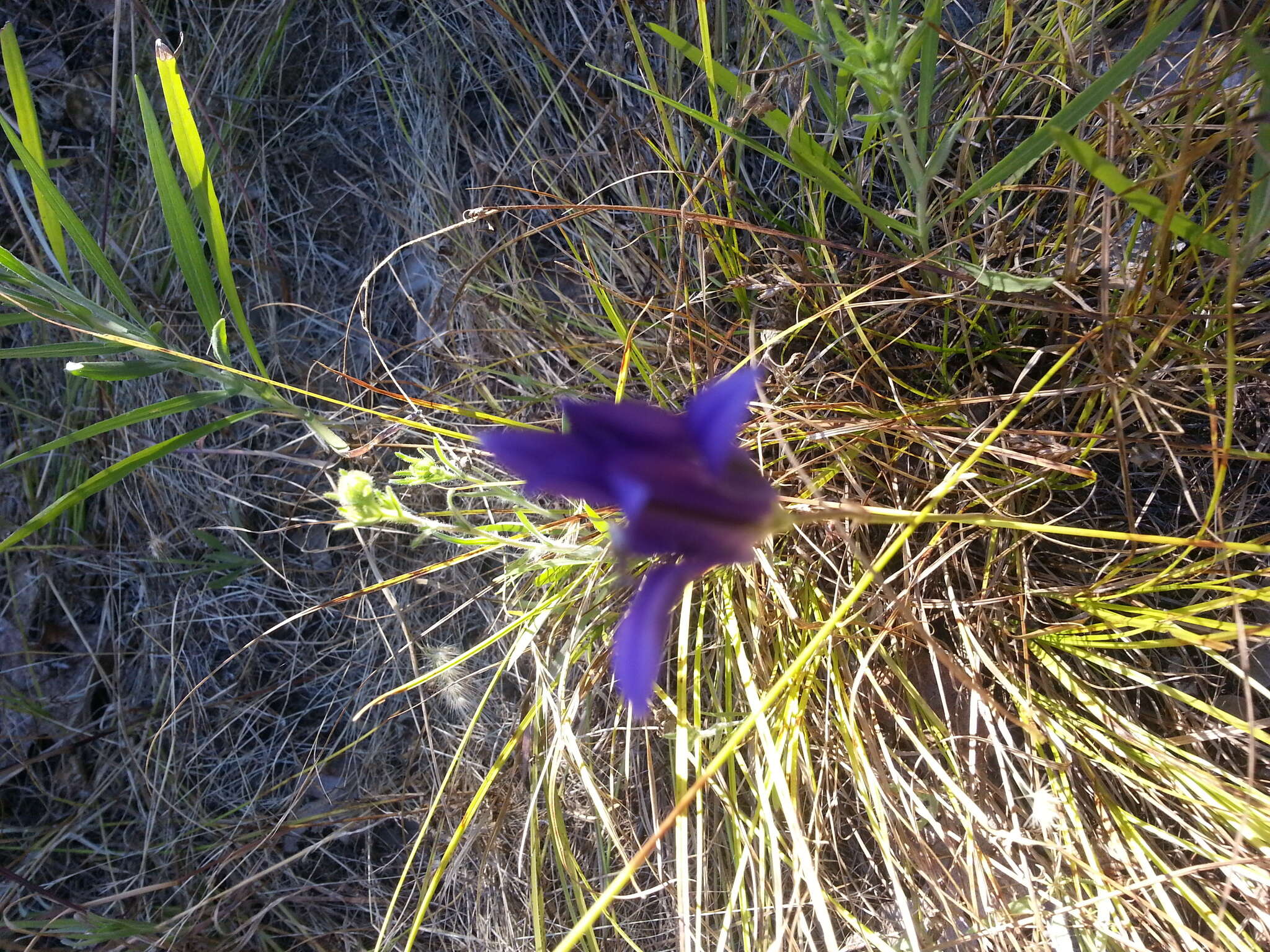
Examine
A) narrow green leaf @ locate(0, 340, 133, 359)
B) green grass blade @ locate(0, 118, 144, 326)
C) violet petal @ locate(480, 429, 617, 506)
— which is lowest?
violet petal @ locate(480, 429, 617, 506)

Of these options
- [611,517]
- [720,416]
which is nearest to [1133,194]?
[720,416]

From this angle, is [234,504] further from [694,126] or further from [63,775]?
[694,126]

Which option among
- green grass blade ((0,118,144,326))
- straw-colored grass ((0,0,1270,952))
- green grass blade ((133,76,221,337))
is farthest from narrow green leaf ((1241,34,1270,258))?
green grass blade ((0,118,144,326))

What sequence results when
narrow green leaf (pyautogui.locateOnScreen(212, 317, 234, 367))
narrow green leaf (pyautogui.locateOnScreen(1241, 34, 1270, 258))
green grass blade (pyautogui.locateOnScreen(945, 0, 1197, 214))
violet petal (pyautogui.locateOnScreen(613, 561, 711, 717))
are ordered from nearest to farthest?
violet petal (pyautogui.locateOnScreen(613, 561, 711, 717)) → narrow green leaf (pyautogui.locateOnScreen(1241, 34, 1270, 258)) → green grass blade (pyautogui.locateOnScreen(945, 0, 1197, 214)) → narrow green leaf (pyautogui.locateOnScreen(212, 317, 234, 367))

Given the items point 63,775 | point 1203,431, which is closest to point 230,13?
point 63,775

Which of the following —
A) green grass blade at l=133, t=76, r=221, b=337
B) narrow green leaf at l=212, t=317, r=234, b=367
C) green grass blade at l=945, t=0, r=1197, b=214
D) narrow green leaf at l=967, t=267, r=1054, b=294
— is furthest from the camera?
green grass blade at l=133, t=76, r=221, b=337

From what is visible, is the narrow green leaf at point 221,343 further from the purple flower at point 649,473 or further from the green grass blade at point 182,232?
the purple flower at point 649,473

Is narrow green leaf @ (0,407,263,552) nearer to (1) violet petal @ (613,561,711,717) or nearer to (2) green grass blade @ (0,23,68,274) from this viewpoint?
(2) green grass blade @ (0,23,68,274)
